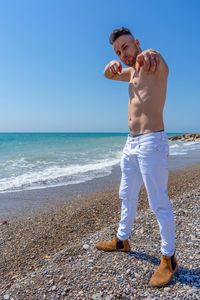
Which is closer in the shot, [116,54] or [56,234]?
[116,54]

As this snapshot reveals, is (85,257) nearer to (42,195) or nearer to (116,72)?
(116,72)

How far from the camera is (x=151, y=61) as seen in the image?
91.2 inches

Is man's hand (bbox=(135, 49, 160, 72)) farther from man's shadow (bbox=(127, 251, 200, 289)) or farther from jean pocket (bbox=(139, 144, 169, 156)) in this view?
man's shadow (bbox=(127, 251, 200, 289))

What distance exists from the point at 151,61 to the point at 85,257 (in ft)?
8.85

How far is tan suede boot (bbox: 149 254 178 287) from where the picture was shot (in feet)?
8.14

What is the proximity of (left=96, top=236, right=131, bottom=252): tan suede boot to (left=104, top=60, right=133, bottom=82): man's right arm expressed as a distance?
230 cm

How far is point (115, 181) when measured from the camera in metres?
9.10

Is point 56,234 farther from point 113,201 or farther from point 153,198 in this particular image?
point 153,198

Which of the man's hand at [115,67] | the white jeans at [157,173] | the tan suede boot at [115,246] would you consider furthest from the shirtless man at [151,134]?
the tan suede boot at [115,246]

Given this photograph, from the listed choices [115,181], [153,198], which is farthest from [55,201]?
[153,198]

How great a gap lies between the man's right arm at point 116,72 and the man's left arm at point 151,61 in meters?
0.58

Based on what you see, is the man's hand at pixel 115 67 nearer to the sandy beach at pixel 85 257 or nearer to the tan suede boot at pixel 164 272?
the tan suede boot at pixel 164 272

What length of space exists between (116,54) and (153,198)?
1.81m

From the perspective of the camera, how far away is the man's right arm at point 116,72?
9.77 ft
